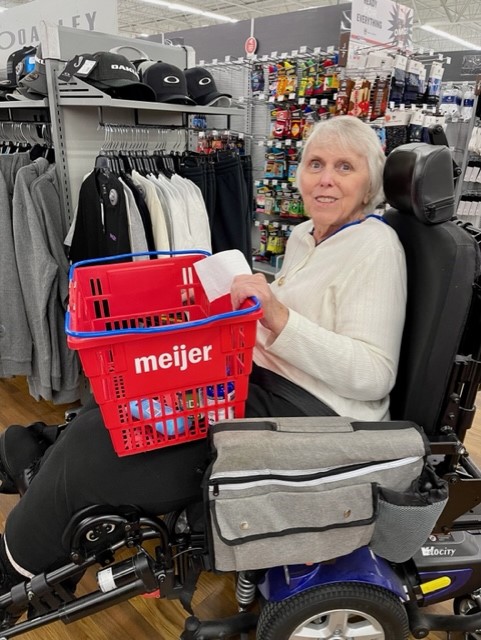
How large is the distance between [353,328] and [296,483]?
0.41 m

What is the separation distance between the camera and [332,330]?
1240 millimetres

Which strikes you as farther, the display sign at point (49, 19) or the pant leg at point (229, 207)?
the display sign at point (49, 19)

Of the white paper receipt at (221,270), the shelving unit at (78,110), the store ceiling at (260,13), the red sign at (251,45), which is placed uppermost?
the store ceiling at (260,13)

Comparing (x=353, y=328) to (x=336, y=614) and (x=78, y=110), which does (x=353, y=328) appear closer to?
(x=336, y=614)

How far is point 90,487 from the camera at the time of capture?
1.09 m

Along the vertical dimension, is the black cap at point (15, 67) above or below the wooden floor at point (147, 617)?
above

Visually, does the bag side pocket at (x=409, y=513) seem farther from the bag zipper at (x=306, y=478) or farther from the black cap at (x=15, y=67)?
the black cap at (x=15, y=67)

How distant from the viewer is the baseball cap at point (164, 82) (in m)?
2.21

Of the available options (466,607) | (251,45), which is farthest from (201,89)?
(251,45)

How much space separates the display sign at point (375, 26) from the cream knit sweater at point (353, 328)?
320 centimetres

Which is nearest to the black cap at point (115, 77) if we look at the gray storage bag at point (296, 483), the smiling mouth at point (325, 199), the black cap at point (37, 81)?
the black cap at point (37, 81)

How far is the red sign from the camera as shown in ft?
15.9

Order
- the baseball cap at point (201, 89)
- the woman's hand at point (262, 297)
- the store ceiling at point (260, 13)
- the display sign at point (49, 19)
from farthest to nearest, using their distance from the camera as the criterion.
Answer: the store ceiling at point (260, 13) → the display sign at point (49, 19) → the baseball cap at point (201, 89) → the woman's hand at point (262, 297)

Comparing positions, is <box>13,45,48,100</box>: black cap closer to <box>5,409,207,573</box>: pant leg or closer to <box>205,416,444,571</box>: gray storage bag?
<box>5,409,207,573</box>: pant leg
